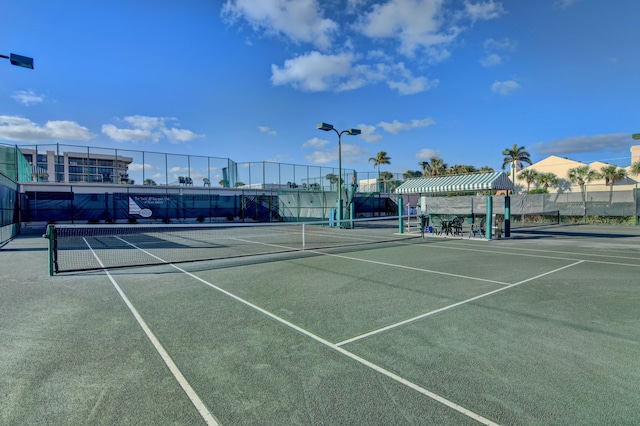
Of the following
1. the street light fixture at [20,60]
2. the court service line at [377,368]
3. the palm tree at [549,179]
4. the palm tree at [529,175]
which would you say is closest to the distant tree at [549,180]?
the palm tree at [549,179]

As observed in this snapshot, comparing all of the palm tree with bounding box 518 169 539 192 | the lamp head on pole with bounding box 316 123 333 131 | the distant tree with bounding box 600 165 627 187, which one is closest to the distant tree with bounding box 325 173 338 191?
the lamp head on pole with bounding box 316 123 333 131

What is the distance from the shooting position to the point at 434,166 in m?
74.9

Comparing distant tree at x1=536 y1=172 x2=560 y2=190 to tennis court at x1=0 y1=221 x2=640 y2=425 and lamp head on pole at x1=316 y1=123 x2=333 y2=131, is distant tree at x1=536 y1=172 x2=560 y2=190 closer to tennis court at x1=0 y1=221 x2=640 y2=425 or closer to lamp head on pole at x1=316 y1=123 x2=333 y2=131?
lamp head on pole at x1=316 y1=123 x2=333 y2=131

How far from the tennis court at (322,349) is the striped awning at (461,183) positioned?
911 centimetres

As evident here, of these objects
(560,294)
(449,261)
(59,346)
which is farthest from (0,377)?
(449,261)

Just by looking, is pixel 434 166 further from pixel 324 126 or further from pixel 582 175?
pixel 324 126

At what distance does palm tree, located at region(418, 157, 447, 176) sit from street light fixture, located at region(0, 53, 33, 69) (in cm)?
7069

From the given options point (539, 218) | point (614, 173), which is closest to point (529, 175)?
point (614, 173)

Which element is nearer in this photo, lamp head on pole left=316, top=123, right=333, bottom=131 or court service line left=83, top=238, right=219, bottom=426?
court service line left=83, top=238, right=219, bottom=426

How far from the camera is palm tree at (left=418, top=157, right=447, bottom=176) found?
74.2 meters

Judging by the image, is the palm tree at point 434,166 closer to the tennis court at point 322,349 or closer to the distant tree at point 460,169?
the distant tree at point 460,169

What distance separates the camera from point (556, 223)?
29.9 meters

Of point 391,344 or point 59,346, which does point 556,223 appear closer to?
point 391,344

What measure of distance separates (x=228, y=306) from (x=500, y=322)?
482cm
